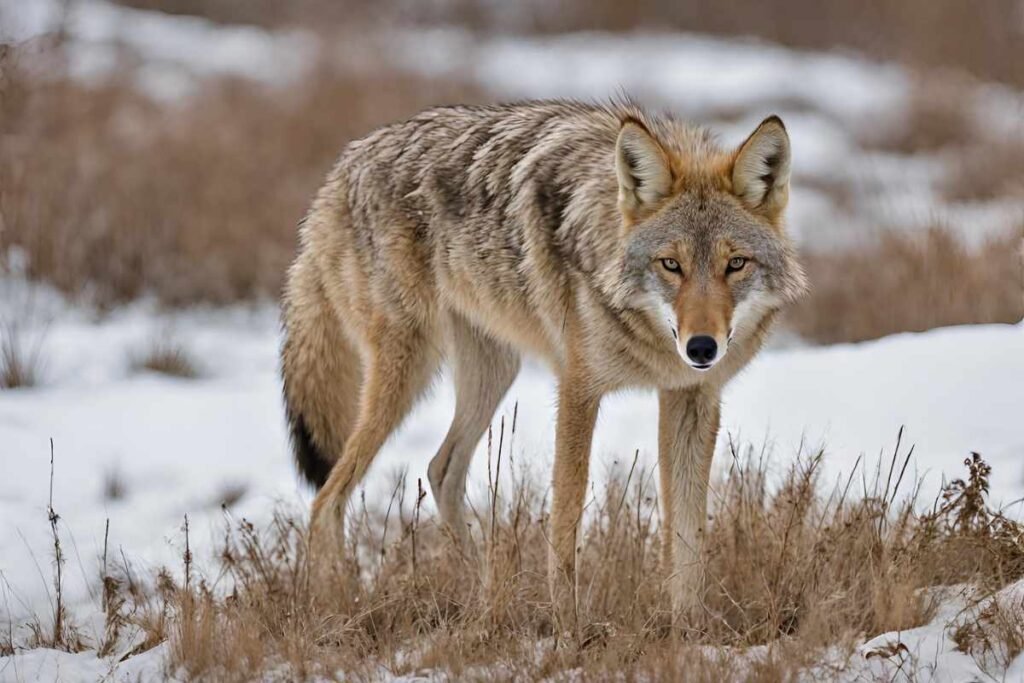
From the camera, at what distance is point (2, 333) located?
706cm

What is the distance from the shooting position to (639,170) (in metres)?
4.04

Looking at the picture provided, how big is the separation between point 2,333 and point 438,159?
11.2 ft

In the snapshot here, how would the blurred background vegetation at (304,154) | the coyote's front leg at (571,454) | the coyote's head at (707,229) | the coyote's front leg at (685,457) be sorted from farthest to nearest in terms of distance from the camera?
the blurred background vegetation at (304,154) < the coyote's front leg at (685,457) < the coyote's front leg at (571,454) < the coyote's head at (707,229)

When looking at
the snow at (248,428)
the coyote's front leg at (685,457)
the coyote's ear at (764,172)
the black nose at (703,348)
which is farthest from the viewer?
the snow at (248,428)

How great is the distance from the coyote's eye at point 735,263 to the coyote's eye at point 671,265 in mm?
152

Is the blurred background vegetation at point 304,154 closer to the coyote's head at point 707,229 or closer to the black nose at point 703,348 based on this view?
the coyote's head at point 707,229

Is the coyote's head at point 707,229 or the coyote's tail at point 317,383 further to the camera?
the coyote's tail at point 317,383

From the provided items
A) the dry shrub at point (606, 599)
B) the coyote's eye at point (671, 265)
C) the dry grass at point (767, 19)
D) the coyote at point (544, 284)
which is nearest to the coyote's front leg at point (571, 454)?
the coyote at point (544, 284)

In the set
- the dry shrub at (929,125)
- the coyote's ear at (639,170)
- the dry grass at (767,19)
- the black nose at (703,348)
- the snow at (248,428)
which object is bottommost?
the snow at (248,428)

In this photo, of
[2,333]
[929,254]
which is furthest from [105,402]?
[929,254]

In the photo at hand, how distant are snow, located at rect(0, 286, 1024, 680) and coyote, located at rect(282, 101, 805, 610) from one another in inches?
11.2

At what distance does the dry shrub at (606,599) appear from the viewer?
12.1ft

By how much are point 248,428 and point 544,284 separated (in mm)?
2725

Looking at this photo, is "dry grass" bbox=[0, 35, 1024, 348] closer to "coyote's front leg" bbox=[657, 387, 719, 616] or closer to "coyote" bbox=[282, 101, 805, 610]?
"coyote" bbox=[282, 101, 805, 610]
